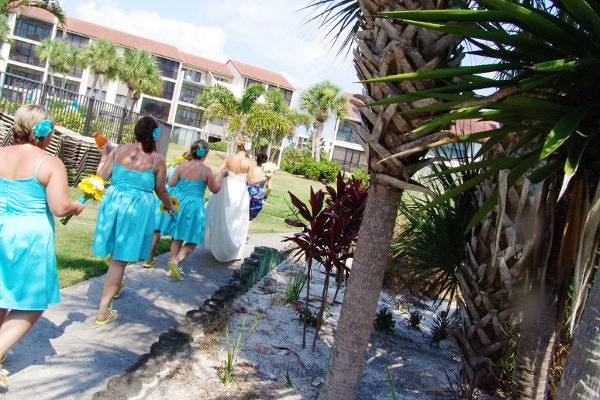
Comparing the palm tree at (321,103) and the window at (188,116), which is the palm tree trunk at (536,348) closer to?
the palm tree at (321,103)

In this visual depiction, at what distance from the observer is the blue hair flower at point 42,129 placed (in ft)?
10.9

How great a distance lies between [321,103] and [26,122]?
53.5 metres

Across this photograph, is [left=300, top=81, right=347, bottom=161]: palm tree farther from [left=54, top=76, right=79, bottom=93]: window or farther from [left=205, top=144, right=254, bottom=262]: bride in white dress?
[left=205, top=144, right=254, bottom=262]: bride in white dress

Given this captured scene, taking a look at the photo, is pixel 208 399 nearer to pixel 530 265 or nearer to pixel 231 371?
pixel 231 371

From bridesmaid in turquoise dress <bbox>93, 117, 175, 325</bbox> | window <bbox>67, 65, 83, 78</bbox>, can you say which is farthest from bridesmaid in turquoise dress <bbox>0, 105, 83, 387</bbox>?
window <bbox>67, 65, 83, 78</bbox>

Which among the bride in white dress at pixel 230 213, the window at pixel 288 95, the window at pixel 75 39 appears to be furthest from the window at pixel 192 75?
the bride in white dress at pixel 230 213

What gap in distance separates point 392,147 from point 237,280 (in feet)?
10.8

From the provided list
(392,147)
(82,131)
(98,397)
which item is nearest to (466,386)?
(392,147)

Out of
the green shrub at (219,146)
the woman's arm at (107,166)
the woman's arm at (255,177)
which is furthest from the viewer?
the green shrub at (219,146)

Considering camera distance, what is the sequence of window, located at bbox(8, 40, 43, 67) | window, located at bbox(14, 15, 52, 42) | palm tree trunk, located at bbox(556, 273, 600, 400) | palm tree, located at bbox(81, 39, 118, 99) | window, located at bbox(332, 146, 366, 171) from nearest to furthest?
palm tree trunk, located at bbox(556, 273, 600, 400)
palm tree, located at bbox(81, 39, 118, 99)
window, located at bbox(14, 15, 52, 42)
window, located at bbox(8, 40, 43, 67)
window, located at bbox(332, 146, 366, 171)

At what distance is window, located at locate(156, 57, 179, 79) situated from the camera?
66.9 meters

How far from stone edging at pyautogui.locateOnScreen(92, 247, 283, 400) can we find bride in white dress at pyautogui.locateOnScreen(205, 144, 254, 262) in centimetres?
126

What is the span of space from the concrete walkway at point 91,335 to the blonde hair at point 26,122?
1439 mm

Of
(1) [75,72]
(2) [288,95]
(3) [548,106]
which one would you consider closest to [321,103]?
(2) [288,95]
